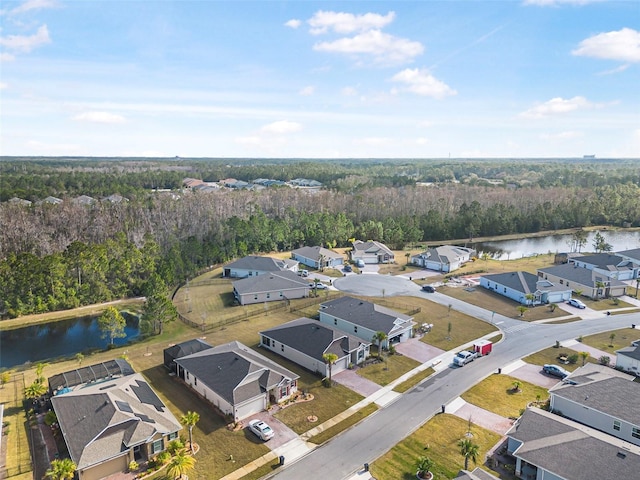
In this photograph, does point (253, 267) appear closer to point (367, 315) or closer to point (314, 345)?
point (367, 315)

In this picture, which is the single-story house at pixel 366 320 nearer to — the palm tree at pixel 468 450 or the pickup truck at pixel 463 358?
the pickup truck at pixel 463 358

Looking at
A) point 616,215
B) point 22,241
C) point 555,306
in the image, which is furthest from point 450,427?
point 616,215

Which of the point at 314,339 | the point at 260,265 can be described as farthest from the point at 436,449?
the point at 260,265

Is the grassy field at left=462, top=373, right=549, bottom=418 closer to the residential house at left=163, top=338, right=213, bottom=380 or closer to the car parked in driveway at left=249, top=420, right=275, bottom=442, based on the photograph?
the car parked in driveway at left=249, top=420, right=275, bottom=442

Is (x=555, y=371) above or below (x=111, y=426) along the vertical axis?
below

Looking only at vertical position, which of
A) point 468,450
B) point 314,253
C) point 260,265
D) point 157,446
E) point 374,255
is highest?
point 314,253

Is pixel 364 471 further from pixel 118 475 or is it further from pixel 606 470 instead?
pixel 118 475
